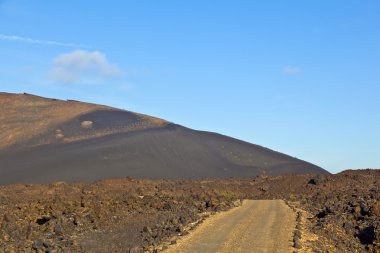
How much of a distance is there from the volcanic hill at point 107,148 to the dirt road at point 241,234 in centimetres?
4801

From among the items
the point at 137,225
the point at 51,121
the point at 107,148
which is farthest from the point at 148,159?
the point at 137,225

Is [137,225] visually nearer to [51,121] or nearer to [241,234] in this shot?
[241,234]

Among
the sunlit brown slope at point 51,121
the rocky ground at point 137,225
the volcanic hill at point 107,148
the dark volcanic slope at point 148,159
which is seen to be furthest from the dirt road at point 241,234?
the sunlit brown slope at point 51,121

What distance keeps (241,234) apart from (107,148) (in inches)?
2596

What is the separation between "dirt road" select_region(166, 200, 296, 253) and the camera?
20.7m

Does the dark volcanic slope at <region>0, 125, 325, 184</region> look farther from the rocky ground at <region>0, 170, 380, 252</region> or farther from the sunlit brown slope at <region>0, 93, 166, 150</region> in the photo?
the rocky ground at <region>0, 170, 380, 252</region>

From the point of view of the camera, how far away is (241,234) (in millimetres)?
24016

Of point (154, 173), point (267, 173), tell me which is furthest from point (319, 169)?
point (154, 173)

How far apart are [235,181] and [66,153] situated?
29.0 m

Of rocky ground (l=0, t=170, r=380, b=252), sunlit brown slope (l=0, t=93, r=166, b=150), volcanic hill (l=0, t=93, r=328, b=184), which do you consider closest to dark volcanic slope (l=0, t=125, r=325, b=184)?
volcanic hill (l=0, t=93, r=328, b=184)

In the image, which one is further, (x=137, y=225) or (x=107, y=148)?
(x=107, y=148)

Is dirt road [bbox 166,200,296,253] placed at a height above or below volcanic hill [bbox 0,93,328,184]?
below

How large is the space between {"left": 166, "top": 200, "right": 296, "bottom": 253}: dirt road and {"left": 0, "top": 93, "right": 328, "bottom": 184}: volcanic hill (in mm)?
48010

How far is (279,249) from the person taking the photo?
2062 cm
